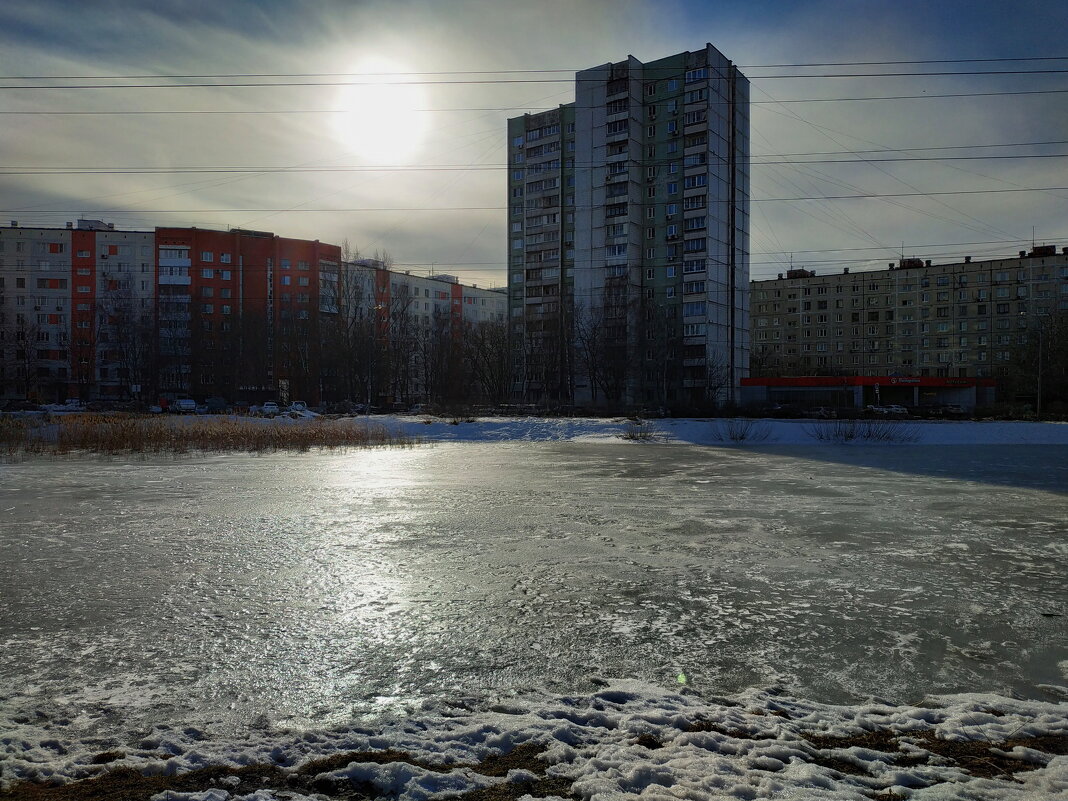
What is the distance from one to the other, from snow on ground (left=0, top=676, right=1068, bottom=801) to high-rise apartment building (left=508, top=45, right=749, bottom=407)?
63.2m

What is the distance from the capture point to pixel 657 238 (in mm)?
78062

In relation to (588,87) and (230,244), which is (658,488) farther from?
Answer: (230,244)

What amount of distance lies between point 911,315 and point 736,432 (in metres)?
93.9

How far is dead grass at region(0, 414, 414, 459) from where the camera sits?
23.7 meters

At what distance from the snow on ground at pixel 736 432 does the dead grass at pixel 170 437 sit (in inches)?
165

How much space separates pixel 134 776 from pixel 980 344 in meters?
124

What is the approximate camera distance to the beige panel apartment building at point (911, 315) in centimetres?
10269

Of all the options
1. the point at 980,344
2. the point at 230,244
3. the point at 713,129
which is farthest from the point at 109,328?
the point at 980,344

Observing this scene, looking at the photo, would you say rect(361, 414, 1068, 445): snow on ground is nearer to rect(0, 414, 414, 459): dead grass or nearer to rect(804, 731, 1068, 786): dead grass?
rect(0, 414, 414, 459): dead grass

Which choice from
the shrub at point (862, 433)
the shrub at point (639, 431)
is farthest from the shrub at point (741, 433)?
the shrub at point (639, 431)

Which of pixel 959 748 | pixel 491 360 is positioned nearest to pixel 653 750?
pixel 959 748

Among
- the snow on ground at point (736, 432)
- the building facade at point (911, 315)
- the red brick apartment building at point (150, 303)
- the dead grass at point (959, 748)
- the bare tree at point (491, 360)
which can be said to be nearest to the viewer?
the dead grass at point (959, 748)

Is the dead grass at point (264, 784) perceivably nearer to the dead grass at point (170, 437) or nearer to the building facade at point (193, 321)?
the dead grass at point (170, 437)

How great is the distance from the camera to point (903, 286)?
359 feet
